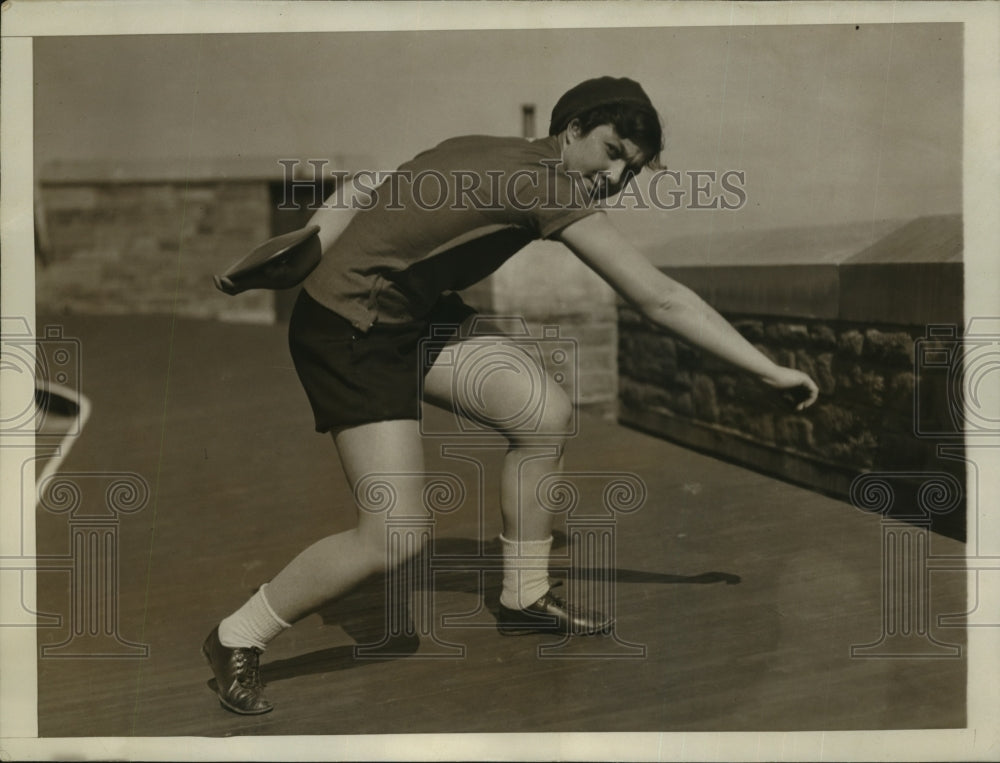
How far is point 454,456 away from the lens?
4.59m

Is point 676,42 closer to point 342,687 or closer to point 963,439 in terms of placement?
point 963,439

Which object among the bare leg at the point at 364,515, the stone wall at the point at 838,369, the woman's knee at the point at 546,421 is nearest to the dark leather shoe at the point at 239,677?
the bare leg at the point at 364,515

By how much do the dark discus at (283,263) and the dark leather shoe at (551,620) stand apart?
1336 millimetres

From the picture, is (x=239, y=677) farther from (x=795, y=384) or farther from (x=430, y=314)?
(x=795, y=384)

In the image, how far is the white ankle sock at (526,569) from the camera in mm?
4199

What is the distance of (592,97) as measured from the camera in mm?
4191

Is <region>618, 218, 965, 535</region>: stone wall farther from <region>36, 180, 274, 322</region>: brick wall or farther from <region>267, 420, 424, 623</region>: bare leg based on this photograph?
<region>36, 180, 274, 322</region>: brick wall

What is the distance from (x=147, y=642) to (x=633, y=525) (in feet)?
6.20

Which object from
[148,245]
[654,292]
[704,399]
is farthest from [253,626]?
[148,245]

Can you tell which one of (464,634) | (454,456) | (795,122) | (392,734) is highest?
(795,122)

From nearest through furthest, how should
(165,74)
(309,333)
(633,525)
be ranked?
(309,333)
(165,74)
(633,525)


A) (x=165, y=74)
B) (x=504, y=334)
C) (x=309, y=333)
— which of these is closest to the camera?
(x=309, y=333)

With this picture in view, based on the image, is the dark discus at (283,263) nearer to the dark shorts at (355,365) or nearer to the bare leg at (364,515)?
the dark shorts at (355,365)

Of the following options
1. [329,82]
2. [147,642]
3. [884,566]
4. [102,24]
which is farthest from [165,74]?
[884,566]
